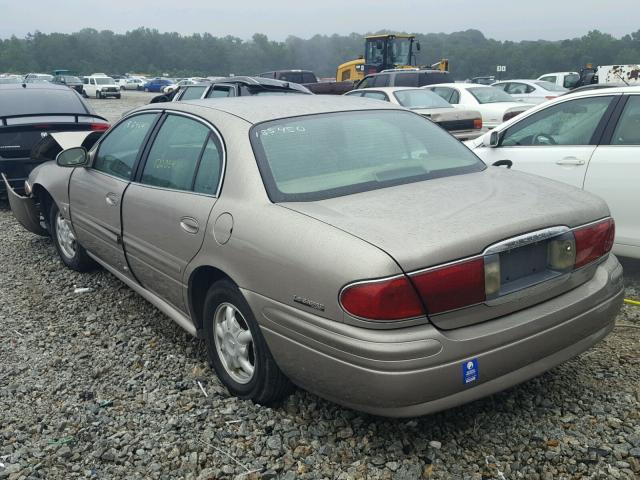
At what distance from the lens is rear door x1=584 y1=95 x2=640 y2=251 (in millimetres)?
4535

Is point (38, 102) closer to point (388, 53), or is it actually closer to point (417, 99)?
point (417, 99)

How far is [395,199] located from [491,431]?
1.16 metres

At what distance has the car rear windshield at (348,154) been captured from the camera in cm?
296

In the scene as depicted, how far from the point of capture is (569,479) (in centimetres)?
249

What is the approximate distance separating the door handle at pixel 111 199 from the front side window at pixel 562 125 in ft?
11.2

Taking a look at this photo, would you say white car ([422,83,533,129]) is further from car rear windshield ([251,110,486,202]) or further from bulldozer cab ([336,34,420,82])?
bulldozer cab ([336,34,420,82])

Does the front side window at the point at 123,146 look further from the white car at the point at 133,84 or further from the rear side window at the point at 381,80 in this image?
the white car at the point at 133,84

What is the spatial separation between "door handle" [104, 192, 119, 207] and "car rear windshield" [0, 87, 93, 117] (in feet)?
13.4

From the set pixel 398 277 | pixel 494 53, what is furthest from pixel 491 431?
pixel 494 53

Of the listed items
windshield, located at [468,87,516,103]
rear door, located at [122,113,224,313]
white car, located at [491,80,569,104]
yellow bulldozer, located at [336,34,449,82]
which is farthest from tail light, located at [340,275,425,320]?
yellow bulldozer, located at [336,34,449,82]

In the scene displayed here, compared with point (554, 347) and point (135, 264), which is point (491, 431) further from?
point (135, 264)

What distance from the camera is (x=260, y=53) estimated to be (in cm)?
11994

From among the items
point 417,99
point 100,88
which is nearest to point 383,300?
point 417,99

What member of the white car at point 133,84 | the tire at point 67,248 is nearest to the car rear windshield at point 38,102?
the tire at point 67,248
